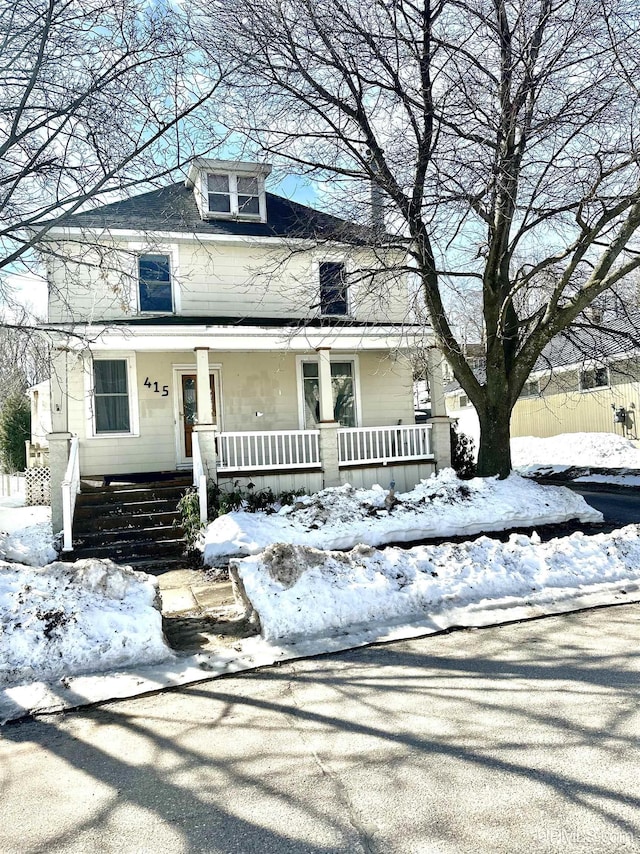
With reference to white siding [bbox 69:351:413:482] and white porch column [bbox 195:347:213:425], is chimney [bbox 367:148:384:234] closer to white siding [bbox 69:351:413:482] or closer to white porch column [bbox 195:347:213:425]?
white siding [bbox 69:351:413:482]

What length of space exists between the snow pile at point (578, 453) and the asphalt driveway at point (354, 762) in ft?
53.6

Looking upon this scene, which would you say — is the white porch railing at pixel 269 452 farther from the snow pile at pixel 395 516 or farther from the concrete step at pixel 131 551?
the concrete step at pixel 131 551

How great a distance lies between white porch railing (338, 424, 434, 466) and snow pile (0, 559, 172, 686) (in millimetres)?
7421

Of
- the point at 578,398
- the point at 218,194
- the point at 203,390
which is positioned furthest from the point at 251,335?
the point at 578,398

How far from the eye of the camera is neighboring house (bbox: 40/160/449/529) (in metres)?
11.2

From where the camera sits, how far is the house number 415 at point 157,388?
42.3ft

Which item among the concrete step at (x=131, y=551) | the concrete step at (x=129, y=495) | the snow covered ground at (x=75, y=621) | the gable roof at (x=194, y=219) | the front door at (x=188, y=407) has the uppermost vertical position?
the gable roof at (x=194, y=219)

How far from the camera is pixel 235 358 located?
1355 cm

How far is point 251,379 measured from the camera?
1371 centimetres

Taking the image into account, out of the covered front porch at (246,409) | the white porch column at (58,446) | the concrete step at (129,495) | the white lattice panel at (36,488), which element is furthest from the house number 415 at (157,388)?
the white lattice panel at (36,488)

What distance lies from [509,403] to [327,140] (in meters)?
5.83

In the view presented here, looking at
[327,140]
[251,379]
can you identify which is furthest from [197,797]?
[251,379]

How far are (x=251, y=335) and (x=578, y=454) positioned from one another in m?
13.8

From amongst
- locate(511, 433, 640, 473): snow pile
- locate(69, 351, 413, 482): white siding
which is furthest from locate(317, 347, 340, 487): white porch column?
locate(511, 433, 640, 473): snow pile
